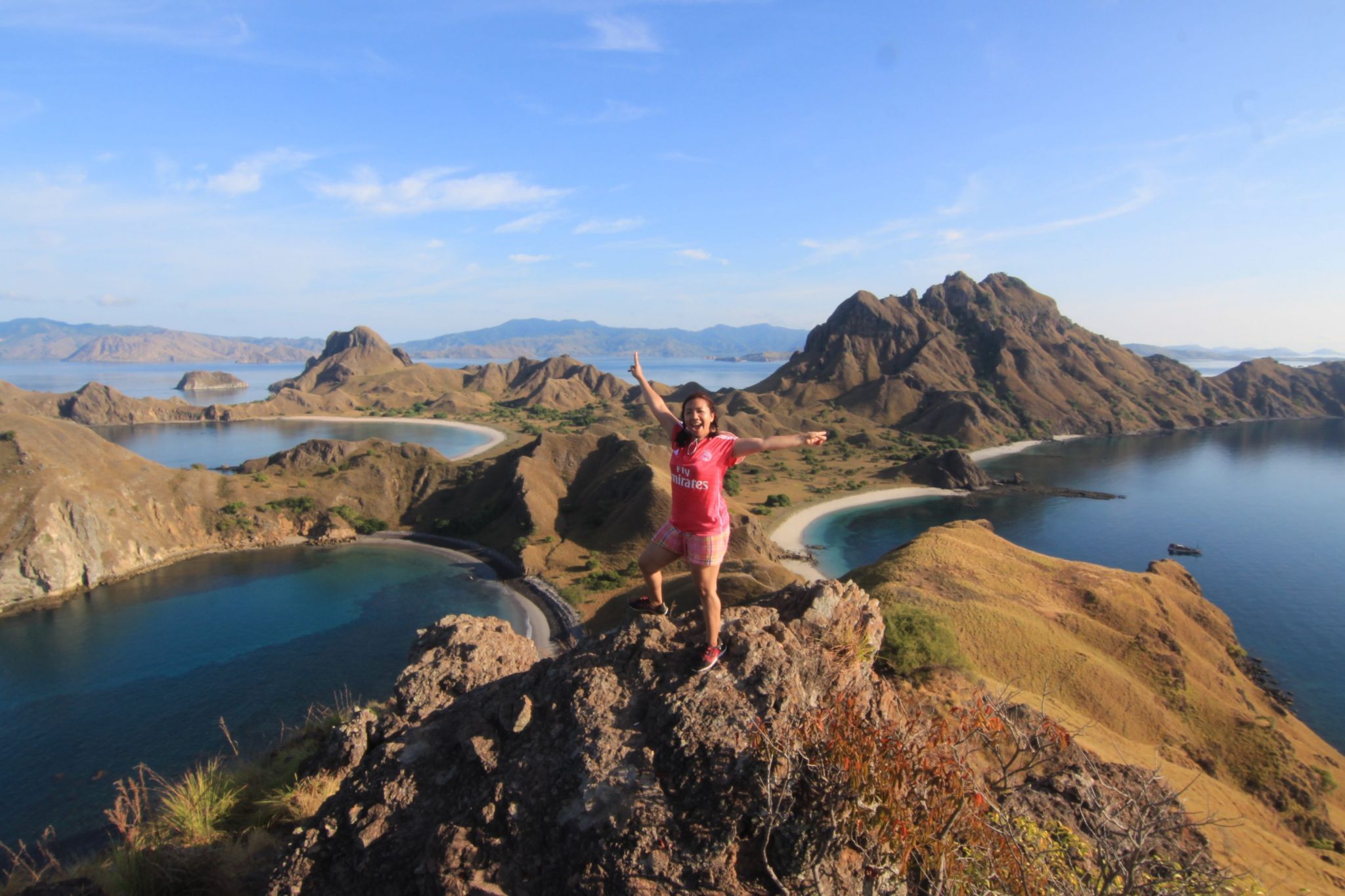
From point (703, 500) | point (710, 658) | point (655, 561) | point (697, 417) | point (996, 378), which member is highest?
point (996, 378)

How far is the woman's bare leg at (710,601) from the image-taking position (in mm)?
5350

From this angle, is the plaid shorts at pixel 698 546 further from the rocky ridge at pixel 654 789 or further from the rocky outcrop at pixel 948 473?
the rocky outcrop at pixel 948 473

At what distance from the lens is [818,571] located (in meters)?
44.2

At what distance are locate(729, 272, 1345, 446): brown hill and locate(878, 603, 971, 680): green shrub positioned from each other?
290 ft

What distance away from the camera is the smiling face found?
573 cm

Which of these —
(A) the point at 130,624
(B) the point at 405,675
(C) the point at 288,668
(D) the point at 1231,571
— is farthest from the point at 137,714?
(D) the point at 1231,571

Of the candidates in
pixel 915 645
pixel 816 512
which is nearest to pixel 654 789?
pixel 915 645

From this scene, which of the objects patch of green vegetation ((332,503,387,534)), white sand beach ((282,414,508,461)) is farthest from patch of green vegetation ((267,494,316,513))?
white sand beach ((282,414,508,461))

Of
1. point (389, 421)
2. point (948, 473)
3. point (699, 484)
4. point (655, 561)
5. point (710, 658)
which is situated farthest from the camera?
point (389, 421)

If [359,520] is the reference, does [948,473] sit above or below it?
above

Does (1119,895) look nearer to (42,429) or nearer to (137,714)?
(137,714)

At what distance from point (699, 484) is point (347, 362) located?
647 ft

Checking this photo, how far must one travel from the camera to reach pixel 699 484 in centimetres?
556

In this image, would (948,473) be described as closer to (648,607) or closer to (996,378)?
(996,378)
